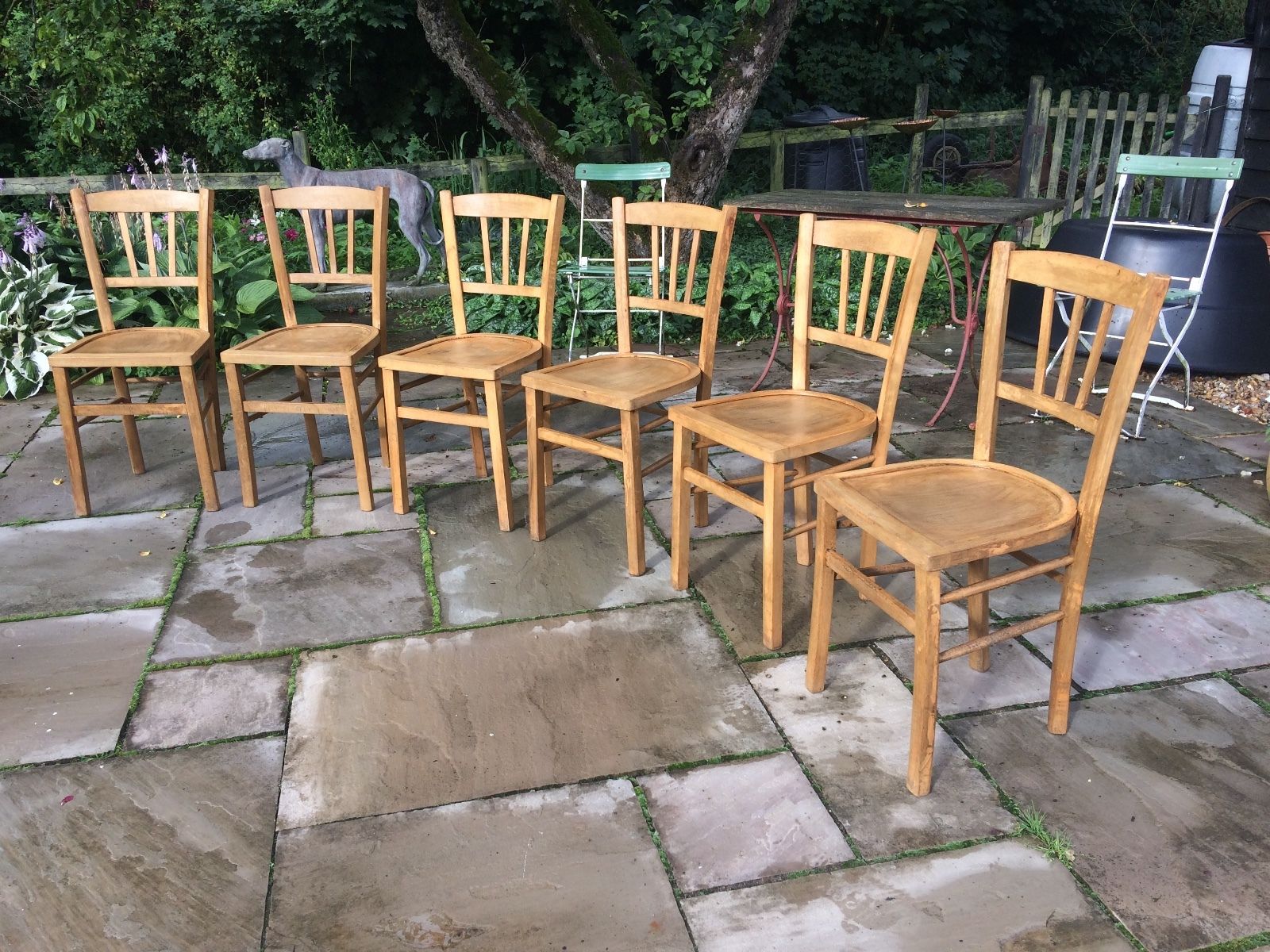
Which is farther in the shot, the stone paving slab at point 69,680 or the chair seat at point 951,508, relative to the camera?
the stone paving slab at point 69,680

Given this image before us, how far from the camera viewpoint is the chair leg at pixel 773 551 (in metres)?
2.59

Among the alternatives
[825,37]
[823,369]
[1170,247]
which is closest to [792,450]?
[823,369]

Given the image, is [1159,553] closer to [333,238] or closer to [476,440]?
[476,440]

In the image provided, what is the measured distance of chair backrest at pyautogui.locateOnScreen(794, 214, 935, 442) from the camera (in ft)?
8.61

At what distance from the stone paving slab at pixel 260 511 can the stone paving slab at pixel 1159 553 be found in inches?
91.7

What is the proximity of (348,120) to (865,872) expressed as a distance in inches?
385

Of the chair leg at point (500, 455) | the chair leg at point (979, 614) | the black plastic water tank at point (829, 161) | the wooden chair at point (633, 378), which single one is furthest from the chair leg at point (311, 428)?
the black plastic water tank at point (829, 161)

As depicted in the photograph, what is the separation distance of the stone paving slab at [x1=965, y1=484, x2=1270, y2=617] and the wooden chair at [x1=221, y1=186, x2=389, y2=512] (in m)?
2.17

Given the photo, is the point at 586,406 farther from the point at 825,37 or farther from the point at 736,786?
the point at 825,37

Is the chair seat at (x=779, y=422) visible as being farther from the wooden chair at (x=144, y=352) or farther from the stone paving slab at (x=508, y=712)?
the wooden chair at (x=144, y=352)

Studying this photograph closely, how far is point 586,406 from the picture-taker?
477 centimetres

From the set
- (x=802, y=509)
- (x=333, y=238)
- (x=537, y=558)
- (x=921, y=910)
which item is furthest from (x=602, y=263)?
(x=921, y=910)

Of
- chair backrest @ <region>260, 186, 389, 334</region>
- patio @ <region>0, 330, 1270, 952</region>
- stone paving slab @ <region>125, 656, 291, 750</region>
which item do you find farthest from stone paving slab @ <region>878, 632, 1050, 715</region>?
chair backrest @ <region>260, 186, 389, 334</region>

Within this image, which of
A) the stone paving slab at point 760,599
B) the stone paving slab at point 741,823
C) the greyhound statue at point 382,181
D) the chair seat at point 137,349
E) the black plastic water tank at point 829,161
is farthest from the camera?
the black plastic water tank at point 829,161
